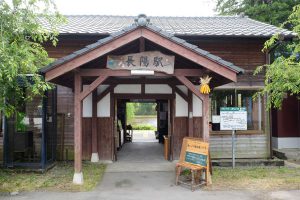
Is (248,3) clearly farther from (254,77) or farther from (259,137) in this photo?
(259,137)

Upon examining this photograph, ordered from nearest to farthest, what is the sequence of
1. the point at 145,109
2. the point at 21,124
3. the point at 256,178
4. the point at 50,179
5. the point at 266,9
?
the point at 50,179 < the point at 256,178 < the point at 21,124 < the point at 266,9 < the point at 145,109

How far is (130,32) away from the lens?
6.77m

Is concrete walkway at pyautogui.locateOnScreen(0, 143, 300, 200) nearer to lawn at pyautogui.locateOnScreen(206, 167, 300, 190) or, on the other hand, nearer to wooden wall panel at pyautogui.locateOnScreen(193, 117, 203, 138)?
lawn at pyautogui.locateOnScreen(206, 167, 300, 190)

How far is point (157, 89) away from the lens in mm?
10188

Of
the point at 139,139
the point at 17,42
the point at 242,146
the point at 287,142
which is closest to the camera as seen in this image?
the point at 17,42

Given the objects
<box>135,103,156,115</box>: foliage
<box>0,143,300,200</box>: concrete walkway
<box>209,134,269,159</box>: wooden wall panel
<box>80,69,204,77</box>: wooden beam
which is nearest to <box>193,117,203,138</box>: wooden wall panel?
<box>209,134,269,159</box>: wooden wall panel

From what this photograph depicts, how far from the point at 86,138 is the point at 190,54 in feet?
15.6

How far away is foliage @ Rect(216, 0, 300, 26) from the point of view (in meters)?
14.7

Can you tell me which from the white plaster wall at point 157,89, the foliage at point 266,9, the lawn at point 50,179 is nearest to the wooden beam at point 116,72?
the lawn at point 50,179

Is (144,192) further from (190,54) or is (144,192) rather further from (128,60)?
(190,54)

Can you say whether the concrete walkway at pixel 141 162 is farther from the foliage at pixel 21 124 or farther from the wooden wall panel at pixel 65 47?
the wooden wall panel at pixel 65 47

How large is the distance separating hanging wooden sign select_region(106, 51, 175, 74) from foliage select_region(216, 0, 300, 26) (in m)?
9.85

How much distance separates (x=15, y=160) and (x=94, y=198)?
12.5ft

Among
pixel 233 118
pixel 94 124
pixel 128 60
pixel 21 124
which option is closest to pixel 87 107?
pixel 94 124
